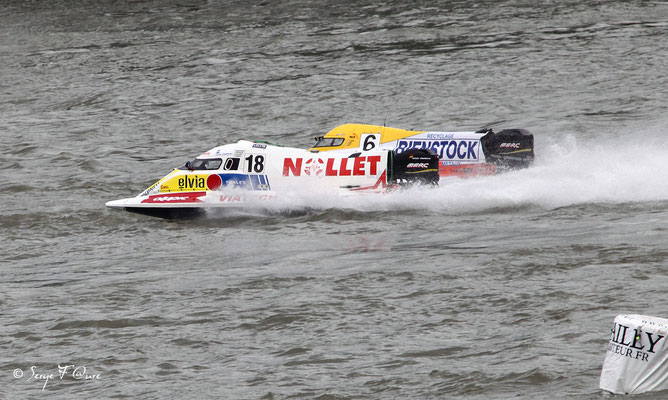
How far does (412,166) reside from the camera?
21.0 meters

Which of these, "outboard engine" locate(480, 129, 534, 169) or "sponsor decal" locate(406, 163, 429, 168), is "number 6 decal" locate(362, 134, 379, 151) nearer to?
→ "sponsor decal" locate(406, 163, 429, 168)

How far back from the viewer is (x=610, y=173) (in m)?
21.7

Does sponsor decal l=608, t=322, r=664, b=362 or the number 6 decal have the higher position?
the number 6 decal

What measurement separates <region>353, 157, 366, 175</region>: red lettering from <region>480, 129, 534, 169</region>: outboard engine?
3.09m

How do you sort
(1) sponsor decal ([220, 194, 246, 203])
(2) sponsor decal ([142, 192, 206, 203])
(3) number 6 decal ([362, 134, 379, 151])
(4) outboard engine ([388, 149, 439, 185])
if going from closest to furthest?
(4) outboard engine ([388, 149, 439, 185])
(1) sponsor decal ([220, 194, 246, 203])
(2) sponsor decal ([142, 192, 206, 203])
(3) number 6 decal ([362, 134, 379, 151])

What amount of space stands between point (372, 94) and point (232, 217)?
12.5m

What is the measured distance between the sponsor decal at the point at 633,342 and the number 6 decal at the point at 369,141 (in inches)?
543

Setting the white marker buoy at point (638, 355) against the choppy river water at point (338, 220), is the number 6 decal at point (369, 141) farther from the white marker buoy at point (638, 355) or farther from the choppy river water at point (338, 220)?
the white marker buoy at point (638, 355)

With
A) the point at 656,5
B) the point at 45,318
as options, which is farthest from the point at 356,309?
the point at 656,5

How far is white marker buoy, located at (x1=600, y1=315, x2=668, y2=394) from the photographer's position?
31.9ft

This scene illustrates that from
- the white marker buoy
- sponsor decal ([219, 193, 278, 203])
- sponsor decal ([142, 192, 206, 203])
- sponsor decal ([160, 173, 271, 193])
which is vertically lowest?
the white marker buoy
